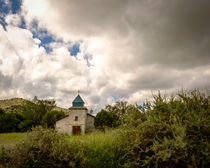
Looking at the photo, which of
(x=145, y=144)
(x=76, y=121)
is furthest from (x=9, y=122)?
(x=145, y=144)

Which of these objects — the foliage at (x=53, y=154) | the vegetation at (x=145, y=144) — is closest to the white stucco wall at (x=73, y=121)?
the vegetation at (x=145, y=144)

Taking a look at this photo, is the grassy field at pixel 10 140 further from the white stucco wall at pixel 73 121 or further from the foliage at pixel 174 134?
the white stucco wall at pixel 73 121

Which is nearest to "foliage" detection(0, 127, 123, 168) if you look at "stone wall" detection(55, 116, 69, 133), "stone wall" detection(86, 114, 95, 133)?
"stone wall" detection(55, 116, 69, 133)

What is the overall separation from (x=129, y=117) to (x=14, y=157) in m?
3.76

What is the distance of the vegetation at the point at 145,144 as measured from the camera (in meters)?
3.54

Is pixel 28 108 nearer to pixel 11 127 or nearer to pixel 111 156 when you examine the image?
pixel 11 127

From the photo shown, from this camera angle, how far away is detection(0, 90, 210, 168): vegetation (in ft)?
11.6

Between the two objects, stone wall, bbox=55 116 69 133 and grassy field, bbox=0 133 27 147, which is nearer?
grassy field, bbox=0 133 27 147

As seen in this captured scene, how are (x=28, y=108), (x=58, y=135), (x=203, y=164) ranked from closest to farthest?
(x=203, y=164) < (x=58, y=135) < (x=28, y=108)

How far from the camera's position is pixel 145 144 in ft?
13.9

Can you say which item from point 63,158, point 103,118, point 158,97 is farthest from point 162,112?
point 103,118

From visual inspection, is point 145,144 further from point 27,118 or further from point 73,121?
point 27,118

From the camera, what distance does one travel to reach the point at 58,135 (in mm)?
5414

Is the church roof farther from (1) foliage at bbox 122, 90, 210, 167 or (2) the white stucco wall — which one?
(1) foliage at bbox 122, 90, 210, 167
